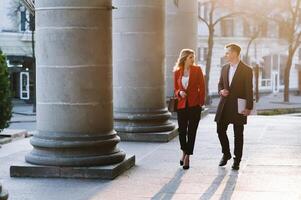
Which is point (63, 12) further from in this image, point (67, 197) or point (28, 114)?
point (28, 114)

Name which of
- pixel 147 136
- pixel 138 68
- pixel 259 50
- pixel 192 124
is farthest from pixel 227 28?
pixel 192 124

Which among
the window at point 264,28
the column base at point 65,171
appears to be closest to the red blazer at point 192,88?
the column base at point 65,171

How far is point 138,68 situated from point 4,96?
287cm

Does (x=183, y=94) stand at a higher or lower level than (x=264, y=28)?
lower

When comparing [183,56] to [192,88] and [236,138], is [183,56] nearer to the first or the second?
[192,88]

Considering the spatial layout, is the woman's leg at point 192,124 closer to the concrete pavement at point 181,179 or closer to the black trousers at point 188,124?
the black trousers at point 188,124

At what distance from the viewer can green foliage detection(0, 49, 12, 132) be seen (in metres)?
14.3

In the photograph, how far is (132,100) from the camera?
1413 cm

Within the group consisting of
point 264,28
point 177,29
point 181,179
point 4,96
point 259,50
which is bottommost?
point 181,179

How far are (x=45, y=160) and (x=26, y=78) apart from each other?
33698 millimetres

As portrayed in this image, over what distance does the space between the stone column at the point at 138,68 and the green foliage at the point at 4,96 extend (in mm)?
2294

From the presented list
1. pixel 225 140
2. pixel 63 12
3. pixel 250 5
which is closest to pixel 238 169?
pixel 225 140

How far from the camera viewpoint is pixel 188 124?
34.5 ft

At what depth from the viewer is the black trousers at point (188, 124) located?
10406 millimetres
